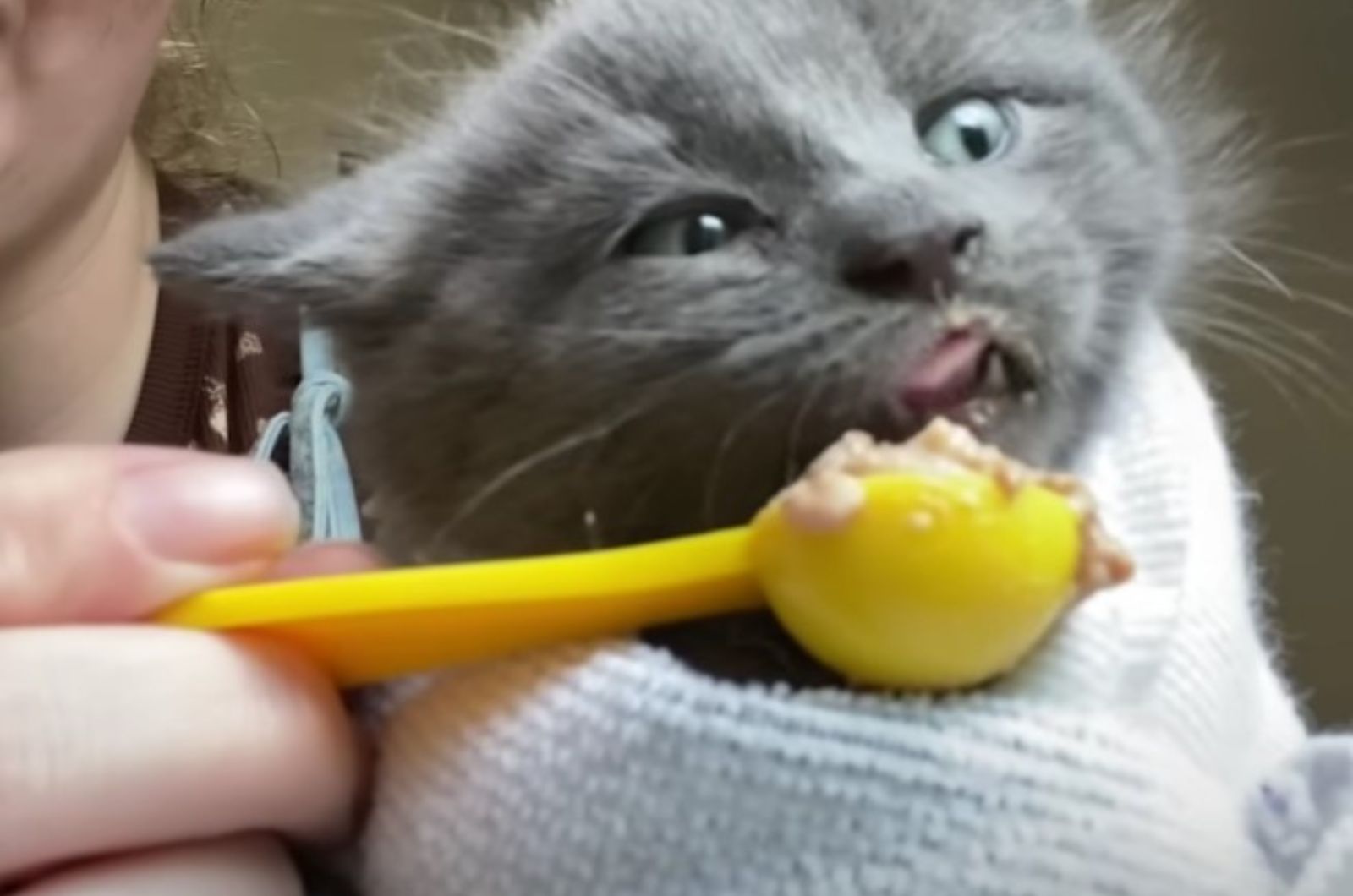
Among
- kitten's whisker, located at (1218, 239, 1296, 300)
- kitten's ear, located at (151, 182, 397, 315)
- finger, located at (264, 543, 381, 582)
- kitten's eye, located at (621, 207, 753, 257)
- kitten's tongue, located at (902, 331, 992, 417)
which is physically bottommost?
finger, located at (264, 543, 381, 582)

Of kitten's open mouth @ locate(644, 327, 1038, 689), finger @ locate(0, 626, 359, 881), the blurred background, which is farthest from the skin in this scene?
the blurred background

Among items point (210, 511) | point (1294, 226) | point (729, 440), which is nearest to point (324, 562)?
point (210, 511)

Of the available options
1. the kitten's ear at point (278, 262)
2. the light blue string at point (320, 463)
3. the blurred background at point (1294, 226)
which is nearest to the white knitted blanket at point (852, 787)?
the kitten's ear at point (278, 262)

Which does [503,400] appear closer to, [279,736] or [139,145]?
[279,736]

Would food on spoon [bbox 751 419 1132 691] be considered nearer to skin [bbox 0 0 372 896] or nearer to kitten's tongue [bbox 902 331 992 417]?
kitten's tongue [bbox 902 331 992 417]

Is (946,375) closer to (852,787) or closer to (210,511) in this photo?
(852,787)

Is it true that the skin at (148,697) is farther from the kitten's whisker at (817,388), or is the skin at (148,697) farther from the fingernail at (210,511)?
the kitten's whisker at (817,388)

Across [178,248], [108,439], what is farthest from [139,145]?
[178,248]
